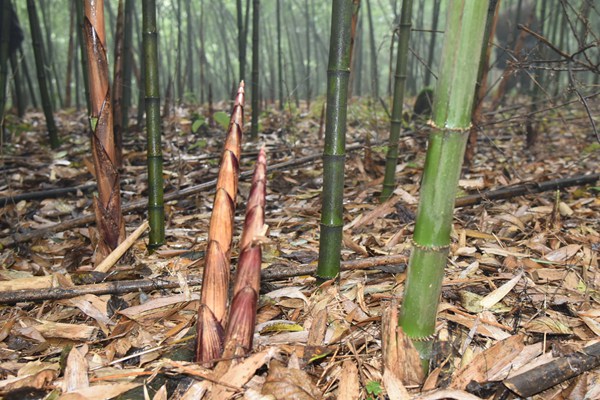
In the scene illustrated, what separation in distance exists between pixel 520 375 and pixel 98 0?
1669mm

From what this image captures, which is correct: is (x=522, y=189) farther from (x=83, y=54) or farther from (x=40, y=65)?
(x=83, y=54)

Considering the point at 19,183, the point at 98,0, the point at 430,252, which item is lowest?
the point at 19,183

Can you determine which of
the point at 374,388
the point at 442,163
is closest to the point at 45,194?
the point at 374,388

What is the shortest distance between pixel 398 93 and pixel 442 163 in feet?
5.39

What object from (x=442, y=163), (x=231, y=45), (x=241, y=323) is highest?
(x=231, y=45)

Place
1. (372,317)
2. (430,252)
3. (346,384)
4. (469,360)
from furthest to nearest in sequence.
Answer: (372,317) → (469,360) → (346,384) → (430,252)

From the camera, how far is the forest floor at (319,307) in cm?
122

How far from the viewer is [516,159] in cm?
409

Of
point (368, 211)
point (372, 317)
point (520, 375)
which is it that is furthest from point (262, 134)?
point (520, 375)

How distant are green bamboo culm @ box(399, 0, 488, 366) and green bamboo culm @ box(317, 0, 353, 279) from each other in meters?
0.42

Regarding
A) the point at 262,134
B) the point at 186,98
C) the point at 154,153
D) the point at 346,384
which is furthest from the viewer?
the point at 186,98

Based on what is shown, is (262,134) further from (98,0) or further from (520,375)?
(520,375)

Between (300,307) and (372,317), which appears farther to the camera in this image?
(300,307)

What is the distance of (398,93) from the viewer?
2598 mm
